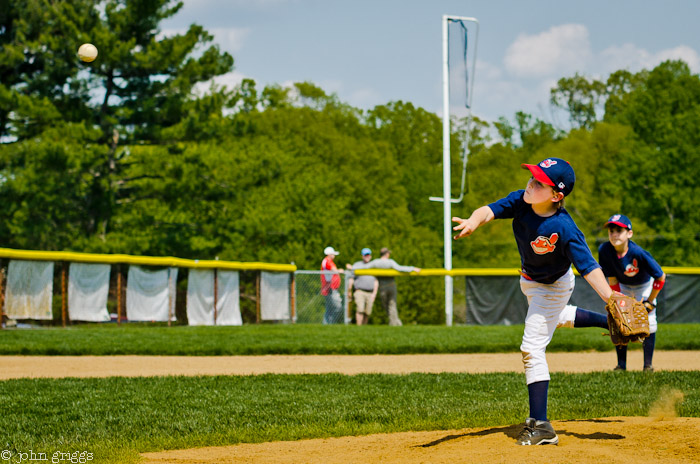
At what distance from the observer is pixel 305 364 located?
1103 cm

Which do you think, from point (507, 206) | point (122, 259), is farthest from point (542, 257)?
point (122, 259)

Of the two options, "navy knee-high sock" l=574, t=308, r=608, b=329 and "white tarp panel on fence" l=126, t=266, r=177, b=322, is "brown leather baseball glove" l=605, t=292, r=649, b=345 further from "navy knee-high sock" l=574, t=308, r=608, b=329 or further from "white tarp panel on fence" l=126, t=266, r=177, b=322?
"white tarp panel on fence" l=126, t=266, r=177, b=322

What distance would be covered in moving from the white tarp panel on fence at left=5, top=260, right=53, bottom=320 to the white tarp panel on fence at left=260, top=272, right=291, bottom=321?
540 centimetres

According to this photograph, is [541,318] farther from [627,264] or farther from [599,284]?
[627,264]

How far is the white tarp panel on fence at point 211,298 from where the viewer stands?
60.5ft

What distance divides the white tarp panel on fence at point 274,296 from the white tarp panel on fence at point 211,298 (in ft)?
2.05

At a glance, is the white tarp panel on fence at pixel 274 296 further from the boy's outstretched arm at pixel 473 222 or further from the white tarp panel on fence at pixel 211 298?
the boy's outstretched arm at pixel 473 222

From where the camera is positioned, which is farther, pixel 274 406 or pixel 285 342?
pixel 285 342

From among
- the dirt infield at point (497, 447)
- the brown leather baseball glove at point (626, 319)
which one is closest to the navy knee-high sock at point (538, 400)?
the dirt infield at point (497, 447)

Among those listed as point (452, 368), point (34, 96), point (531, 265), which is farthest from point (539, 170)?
point (34, 96)

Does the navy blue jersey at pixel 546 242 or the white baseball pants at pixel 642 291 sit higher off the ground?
the navy blue jersey at pixel 546 242

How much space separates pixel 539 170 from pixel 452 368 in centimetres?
593

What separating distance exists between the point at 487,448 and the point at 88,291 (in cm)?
1359

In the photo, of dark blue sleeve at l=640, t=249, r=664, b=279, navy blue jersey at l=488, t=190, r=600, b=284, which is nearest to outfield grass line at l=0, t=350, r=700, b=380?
dark blue sleeve at l=640, t=249, r=664, b=279
